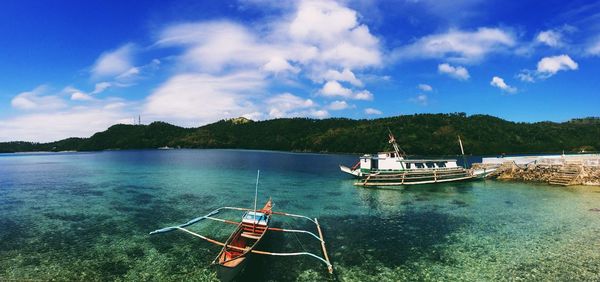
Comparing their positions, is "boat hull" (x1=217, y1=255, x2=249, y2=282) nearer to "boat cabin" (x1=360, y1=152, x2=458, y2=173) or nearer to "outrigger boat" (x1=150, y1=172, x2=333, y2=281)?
"outrigger boat" (x1=150, y1=172, x2=333, y2=281)

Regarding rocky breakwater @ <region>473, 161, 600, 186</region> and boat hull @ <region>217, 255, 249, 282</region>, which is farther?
rocky breakwater @ <region>473, 161, 600, 186</region>

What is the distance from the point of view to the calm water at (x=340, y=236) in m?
17.9

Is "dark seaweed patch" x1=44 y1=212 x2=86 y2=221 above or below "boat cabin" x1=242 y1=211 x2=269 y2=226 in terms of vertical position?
below

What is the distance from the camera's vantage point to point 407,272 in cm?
1798

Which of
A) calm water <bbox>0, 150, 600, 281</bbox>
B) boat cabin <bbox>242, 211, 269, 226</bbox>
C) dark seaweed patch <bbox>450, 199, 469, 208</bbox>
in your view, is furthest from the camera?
dark seaweed patch <bbox>450, 199, 469, 208</bbox>

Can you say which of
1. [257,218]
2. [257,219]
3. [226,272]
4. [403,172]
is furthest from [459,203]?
[226,272]

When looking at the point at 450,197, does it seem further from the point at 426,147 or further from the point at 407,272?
the point at 426,147

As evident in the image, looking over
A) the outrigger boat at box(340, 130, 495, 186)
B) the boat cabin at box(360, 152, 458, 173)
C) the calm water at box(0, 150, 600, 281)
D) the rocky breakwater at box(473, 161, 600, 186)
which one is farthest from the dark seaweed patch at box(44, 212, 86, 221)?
the rocky breakwater at box(473, 161, 600, 186)

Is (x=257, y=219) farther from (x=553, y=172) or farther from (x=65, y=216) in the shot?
(x=553, y=172)

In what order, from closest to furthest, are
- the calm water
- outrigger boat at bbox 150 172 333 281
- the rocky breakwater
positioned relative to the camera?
outrigger boat at bbox 150 172 333 281
the calm water
the rocky breakwater

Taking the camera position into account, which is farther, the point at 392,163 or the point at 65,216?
the point at 392,163

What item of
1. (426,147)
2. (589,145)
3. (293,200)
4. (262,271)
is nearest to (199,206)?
(293,200)

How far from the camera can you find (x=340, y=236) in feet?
79.8

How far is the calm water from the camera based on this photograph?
1789cm
